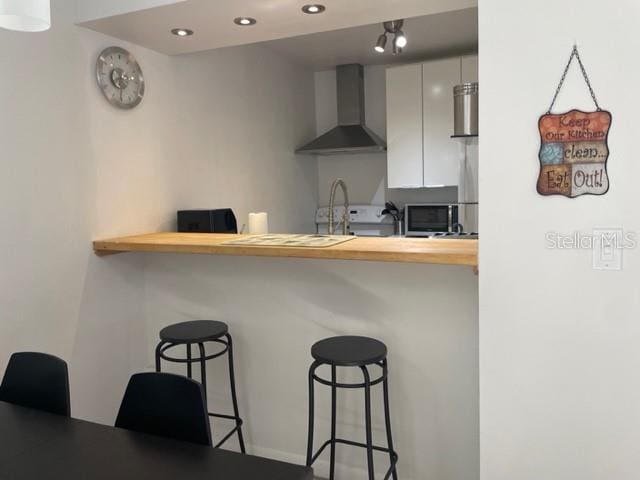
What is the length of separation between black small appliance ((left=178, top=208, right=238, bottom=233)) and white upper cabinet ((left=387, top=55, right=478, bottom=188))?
6.35ft

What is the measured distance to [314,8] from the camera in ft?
7.47

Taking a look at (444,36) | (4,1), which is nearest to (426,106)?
(444,36)

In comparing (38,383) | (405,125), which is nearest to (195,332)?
(38,383)

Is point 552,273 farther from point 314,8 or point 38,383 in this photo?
point 38,383

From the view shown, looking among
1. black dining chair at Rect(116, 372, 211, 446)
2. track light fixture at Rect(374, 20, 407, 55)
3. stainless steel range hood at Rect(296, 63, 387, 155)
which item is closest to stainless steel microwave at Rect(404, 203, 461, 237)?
stainless steel range hood at Rect(296, 63, 387, 155)

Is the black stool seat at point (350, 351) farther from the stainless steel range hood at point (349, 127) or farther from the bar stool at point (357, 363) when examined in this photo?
the stainless steel range hood at point (349, 127)

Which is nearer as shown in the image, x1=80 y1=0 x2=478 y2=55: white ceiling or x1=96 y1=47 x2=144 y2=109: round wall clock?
x1=80 y1=0 x2=478 y2=55: white ceiling

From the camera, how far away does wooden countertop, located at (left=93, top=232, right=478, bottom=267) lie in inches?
A: 72.5

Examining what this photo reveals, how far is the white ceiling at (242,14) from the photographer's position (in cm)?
221

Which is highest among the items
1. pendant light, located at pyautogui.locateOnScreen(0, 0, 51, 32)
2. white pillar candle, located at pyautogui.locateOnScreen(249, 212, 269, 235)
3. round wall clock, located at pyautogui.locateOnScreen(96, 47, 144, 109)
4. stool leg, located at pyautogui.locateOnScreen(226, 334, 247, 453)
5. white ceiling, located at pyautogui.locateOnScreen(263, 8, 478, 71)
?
white ceiling, located at pyautogui.locateOnScreen(263, 8, 478, 71)

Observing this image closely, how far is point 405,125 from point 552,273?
2933 millimetres

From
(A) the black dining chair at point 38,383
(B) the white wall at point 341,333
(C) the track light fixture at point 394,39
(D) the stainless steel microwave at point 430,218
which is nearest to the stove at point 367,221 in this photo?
(D) the stainless steel microwave at point 430,218

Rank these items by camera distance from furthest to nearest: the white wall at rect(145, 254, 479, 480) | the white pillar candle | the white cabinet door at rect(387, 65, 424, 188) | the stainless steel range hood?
the stainless steel range hood → the white cabinet door at rect(387, 65, 424, 188) → the white pillar candle → the white wall at rect(145, 254, 479, 480)

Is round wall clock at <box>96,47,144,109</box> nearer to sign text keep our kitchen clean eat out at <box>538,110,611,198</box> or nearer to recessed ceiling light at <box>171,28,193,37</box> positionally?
recessed ceiling light at <box>171,28,193,37</box>
